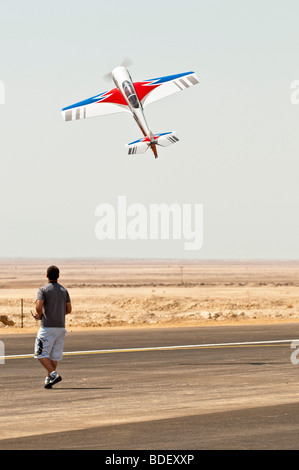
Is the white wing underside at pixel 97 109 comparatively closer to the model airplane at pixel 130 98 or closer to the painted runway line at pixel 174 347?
the model airplane at pixel 130 98

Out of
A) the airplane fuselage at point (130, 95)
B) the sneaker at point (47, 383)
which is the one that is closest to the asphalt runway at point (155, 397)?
the sneaker at point (47, 383)

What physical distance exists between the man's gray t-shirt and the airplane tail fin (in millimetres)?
22135

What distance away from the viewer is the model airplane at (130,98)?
41000 millimetres

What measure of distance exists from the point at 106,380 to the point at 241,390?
2.85 m

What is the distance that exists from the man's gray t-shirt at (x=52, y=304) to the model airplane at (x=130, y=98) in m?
22.9

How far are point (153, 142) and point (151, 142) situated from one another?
102 mm

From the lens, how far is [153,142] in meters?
38.6

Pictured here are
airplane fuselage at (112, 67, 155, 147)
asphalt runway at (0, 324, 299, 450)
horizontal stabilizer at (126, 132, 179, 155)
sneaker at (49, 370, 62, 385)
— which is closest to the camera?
asphalt runway at (0, 324, 299, 450)

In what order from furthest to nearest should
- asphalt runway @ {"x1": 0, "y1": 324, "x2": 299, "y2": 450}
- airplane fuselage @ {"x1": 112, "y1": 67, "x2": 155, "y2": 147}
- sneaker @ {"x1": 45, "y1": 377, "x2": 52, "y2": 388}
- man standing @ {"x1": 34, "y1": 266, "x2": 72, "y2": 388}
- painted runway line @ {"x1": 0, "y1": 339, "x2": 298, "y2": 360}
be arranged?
1. airplane fuselage @ {"x1": 112, "y1": 67, "x2": 155, "y2": 147}
2. painted runway line @ {"x1": 0, "y1": 339, "x2": 298, "y2": 360}
3. sneaker @ {"x1": 45, "y1": 377, "x2": 52, "y2": 388}
4. man standing @ {"x1": 34, "y1": 266, "x2": 72, "y2": 388}
5. asphalt runway @ {"x1": 0, "y1": 324, "x2": 299, "y2": 450}

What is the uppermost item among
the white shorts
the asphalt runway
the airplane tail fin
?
the airplane tail fin

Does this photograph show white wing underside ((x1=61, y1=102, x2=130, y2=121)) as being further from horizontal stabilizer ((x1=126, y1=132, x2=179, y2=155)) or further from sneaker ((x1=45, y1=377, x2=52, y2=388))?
sneaker ((x1=45, y1=377, x2=52, y2=388))

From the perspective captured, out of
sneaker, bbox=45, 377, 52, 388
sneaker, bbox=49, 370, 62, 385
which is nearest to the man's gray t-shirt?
sneaker, bbox=49, 370, 62, 385

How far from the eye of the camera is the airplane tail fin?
38.4 m

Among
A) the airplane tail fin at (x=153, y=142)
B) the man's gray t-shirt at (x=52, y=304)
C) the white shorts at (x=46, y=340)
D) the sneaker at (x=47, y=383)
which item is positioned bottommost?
the sneaker at (x=47, y=383)
